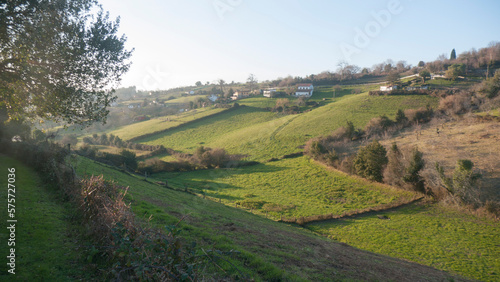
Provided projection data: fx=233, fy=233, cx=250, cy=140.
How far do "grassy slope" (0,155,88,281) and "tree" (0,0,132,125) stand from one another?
15.2 feet

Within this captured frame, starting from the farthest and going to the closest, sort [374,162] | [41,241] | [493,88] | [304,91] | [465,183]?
[304,91] < [493,88] < [374,162] < [465,183] < [41,241]

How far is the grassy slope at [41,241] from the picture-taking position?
5680 mm

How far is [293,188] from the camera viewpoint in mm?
37031

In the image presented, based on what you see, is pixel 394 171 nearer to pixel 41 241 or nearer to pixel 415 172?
pixel 415 172

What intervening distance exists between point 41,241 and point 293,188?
109ft

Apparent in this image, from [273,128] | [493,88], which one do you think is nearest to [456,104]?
[493,88]

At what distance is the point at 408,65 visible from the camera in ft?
435

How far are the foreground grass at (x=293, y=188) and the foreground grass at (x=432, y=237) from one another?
3.12 m

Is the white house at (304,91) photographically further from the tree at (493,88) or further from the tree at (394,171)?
the tree at (394,171)

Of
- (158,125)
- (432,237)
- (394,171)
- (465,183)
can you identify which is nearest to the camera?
(432,237)

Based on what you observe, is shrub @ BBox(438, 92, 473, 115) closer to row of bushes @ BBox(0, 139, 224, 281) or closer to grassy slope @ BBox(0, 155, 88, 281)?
row of bushes @ BBox(0, 139, 224, 281)

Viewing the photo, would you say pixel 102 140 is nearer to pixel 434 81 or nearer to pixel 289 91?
pixel 289 91

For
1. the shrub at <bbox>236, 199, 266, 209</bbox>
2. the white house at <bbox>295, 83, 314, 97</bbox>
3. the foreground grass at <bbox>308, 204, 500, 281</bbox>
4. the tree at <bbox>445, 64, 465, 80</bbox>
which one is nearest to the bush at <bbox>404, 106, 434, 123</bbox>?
the foreground grass at <bbox>308, 204, 500, 281</bbox>

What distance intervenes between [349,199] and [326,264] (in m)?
23.4
